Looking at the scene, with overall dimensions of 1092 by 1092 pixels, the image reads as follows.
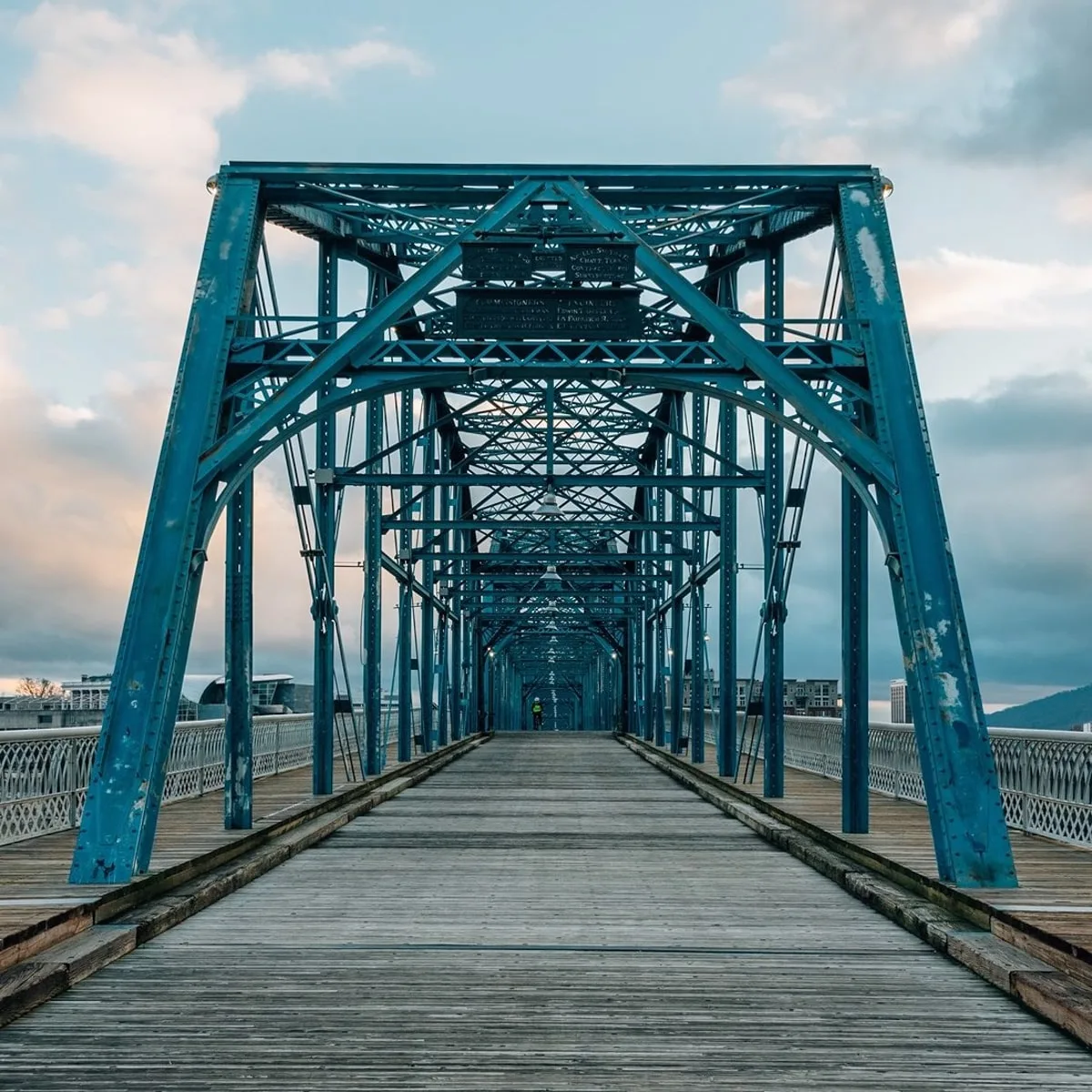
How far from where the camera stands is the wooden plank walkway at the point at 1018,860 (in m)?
8.01

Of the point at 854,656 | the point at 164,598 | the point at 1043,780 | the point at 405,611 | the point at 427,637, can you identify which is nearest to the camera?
the point at 164,598

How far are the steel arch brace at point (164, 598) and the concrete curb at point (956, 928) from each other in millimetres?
5318

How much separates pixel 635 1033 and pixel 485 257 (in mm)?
7933

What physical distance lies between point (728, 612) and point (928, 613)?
14.2 m

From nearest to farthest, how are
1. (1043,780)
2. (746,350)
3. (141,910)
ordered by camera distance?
(141,910)
(746,350)
(1043,780)

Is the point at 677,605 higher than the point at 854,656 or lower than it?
higher

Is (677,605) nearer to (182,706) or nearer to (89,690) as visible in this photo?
(182,706)

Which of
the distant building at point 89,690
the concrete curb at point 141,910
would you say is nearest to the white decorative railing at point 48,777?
the concrete curb at point 141,910

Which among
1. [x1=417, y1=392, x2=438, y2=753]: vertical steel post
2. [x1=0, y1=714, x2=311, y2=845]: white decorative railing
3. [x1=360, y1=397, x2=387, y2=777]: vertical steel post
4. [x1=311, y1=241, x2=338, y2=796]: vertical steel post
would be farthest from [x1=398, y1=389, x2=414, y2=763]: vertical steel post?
[x1=0, y1=714, x2=311, y2=845]: white decorative railing

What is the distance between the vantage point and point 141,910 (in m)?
8.85

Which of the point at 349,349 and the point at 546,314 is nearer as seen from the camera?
the point at 349,349

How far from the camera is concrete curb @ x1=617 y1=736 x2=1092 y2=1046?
6375 millimetres

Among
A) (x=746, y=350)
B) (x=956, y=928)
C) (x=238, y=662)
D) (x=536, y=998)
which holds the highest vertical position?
(x=746, y=350)

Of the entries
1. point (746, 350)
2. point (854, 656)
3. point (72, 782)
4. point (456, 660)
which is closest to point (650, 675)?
point (456, 660)
